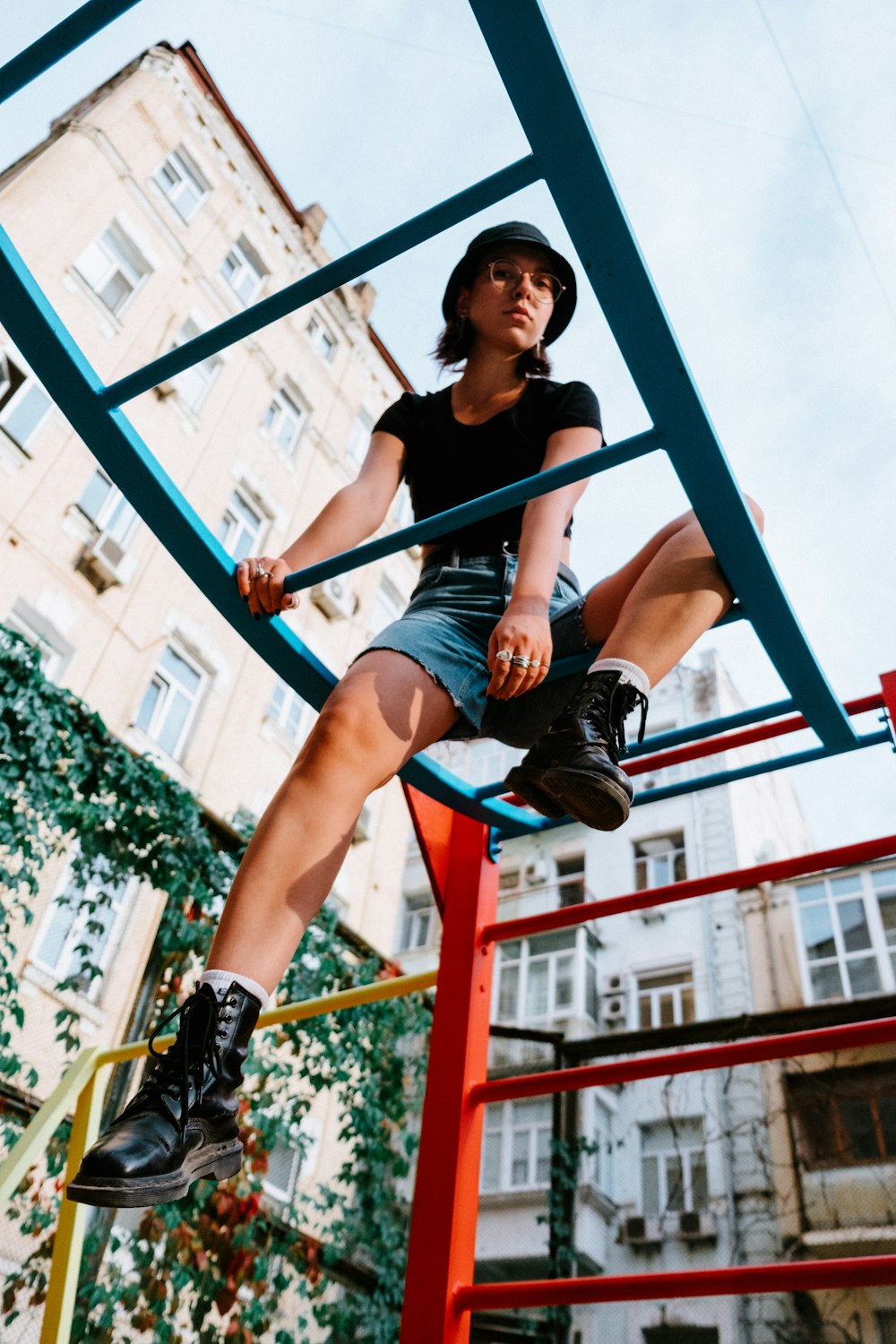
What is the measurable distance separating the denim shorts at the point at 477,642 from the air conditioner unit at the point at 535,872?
38.2 feet

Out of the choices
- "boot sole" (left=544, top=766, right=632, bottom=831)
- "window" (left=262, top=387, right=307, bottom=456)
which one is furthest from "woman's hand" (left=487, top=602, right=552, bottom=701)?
"window" (left=262, top=387, right=307, bottom=456)

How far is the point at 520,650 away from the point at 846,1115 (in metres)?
9.35

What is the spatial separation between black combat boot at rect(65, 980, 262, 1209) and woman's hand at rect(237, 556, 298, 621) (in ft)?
1.85

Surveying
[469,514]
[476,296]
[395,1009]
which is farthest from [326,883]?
[395,1009]

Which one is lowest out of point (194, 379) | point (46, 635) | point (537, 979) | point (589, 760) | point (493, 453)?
point (589, 760)

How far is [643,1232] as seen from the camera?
9.39 metres

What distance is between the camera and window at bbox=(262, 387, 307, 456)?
419 inches

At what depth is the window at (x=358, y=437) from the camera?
11898 mm

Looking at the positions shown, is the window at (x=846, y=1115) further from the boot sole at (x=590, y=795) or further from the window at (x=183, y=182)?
the window at (x=183, y=182)

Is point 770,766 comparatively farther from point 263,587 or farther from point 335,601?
point 335,601

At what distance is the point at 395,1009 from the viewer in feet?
21.7

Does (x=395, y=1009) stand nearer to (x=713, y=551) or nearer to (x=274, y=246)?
(x=713, y=551)

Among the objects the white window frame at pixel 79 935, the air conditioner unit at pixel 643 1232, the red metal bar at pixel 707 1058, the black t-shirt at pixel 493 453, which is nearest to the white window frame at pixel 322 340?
the white window frame at pixel 79 935

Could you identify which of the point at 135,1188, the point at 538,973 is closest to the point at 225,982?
the point at 135,1188
